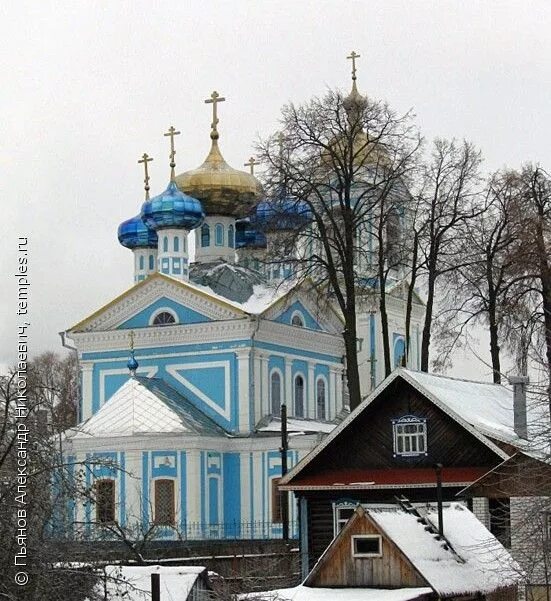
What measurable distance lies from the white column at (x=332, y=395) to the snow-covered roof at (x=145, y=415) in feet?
15.3

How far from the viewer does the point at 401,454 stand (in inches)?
976

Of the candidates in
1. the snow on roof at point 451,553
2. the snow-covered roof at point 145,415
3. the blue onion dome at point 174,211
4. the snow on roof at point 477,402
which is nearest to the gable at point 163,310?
the snow-covered roof at point 145,415

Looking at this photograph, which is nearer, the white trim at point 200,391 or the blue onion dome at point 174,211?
the white trim at point 200,391

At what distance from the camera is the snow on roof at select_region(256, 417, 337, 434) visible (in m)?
36.2

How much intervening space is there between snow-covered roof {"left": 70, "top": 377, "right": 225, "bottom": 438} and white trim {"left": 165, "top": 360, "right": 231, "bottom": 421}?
13.1 inches

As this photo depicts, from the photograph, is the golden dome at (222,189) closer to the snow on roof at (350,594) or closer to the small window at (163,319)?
the small window at (163,319)

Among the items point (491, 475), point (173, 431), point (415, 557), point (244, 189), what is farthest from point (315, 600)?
point (244, 189)

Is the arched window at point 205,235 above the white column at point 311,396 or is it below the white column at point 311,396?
above

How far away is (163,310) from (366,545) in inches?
782

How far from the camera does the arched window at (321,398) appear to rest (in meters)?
39.7

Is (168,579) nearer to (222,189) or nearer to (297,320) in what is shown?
(297,320)

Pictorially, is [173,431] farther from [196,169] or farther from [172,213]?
[196,169]

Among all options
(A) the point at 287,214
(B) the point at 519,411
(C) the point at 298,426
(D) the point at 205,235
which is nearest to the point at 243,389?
(C) the point at 298,426

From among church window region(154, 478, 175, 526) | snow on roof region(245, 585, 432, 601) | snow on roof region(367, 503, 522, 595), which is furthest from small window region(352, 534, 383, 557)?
church window region(154, 478, 175, 526)
